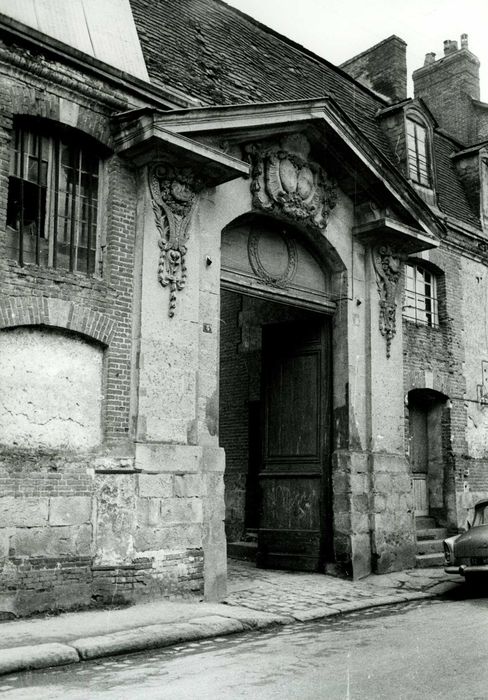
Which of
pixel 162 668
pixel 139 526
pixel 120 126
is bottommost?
pixel 162 668

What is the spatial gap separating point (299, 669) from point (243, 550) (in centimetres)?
858

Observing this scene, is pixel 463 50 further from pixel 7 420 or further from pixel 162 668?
pixel 162 668

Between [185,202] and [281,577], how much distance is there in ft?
19.6

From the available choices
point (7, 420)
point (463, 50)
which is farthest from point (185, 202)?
point (463, 50)

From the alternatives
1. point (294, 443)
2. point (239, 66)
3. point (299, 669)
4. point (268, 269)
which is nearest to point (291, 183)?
point (268, 269)

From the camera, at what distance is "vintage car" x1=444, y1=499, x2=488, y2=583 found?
1096 cm

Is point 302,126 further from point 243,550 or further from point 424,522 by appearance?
point 424,522

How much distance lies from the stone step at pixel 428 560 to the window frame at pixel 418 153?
23.9 feet

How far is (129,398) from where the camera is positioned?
9.91 metres

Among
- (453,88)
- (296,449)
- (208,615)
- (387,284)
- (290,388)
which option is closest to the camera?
(208,615)

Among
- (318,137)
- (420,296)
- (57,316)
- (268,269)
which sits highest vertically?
(318,137)

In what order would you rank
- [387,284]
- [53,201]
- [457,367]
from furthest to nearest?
1. [457,367]
2. [387,284]
3. [53,201]

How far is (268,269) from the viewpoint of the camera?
12406 mm

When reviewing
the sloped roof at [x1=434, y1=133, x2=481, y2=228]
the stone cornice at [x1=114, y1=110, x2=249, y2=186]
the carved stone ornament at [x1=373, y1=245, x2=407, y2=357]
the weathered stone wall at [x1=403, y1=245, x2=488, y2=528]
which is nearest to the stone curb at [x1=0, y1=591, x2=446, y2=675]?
the carved stone ornament at [x1=373, y1=245, x2=407, y2=357]
